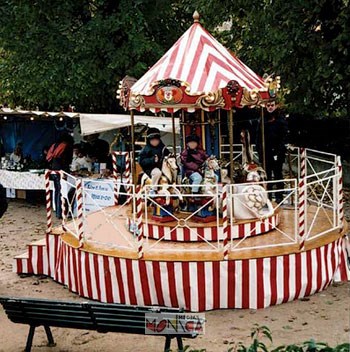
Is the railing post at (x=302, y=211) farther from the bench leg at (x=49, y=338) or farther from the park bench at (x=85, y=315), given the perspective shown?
the bench leg at (x=49, y=338)

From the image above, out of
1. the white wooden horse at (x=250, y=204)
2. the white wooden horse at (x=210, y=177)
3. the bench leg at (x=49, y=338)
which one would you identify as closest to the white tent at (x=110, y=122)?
the white wooden horse at (x=210, y=177)

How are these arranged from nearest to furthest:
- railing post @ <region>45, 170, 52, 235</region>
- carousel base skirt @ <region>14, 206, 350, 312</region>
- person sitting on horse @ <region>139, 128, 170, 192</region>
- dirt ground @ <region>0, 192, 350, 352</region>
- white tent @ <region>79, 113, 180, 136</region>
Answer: dirt ground @ <region>0, 192, 350, 352</region> < carousel base skirt @ <region>14, 206, 350, 312</region> < railing post @ <region>45, 170, 52, 235</region> < person sitting on horse @ <region>139, 128, 170, 192</region> < white tent @ <region>79, 113, 180, 136</region>

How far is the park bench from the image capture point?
25.2 feet

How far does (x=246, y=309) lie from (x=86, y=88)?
11.3 meters

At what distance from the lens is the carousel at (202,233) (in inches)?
384

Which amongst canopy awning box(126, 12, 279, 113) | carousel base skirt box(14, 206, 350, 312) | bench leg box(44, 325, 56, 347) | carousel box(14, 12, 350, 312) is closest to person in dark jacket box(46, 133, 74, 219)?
carousel box(14, 12, 350, 312)

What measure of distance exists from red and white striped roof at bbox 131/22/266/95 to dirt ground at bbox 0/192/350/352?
11.2ft

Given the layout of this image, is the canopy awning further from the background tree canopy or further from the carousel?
the background tree canopy

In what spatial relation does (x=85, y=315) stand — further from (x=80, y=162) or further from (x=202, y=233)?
(x=80, y=162)

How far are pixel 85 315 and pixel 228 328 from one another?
2.09 m

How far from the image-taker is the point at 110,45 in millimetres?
19203

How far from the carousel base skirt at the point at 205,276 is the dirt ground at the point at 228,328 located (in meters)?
0.20

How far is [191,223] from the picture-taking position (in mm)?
10914

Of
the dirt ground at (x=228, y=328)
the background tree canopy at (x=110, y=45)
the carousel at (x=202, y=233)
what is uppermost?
the background tree canopy at (x=110, y=45)
